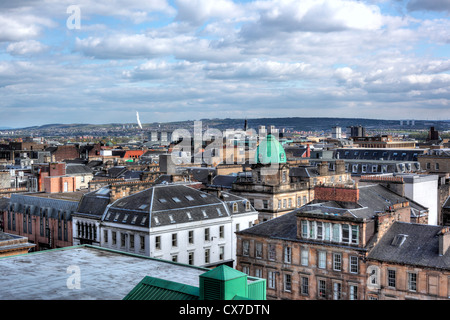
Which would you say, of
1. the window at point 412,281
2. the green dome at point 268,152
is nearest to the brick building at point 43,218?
the green dome at point 268,152

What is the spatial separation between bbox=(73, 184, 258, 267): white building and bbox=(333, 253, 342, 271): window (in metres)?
21.8

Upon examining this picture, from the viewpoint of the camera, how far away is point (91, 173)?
368 feet

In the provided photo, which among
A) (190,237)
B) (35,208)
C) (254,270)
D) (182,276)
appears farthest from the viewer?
(35,208)

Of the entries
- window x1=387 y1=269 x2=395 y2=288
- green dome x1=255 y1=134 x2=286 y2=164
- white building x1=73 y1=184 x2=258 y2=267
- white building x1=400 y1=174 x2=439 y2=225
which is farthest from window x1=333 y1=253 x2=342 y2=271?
green dome x1=255 y1=134 x2=286 y2=164

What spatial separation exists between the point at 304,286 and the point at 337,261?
4288 millimetres

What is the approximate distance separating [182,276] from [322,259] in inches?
696

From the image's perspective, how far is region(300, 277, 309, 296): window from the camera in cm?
5090

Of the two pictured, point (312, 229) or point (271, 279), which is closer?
point (312, 229)

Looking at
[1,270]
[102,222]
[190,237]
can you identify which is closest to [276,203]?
[190,237]

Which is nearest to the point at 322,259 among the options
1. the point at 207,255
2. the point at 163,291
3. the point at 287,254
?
the point at 287,254

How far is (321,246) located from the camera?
5003 centimetres

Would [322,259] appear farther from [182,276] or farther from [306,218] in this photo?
[182,276]

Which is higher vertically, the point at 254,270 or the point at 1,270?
the point at 1,270

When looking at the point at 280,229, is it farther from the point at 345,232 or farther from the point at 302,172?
the point at 302,172
